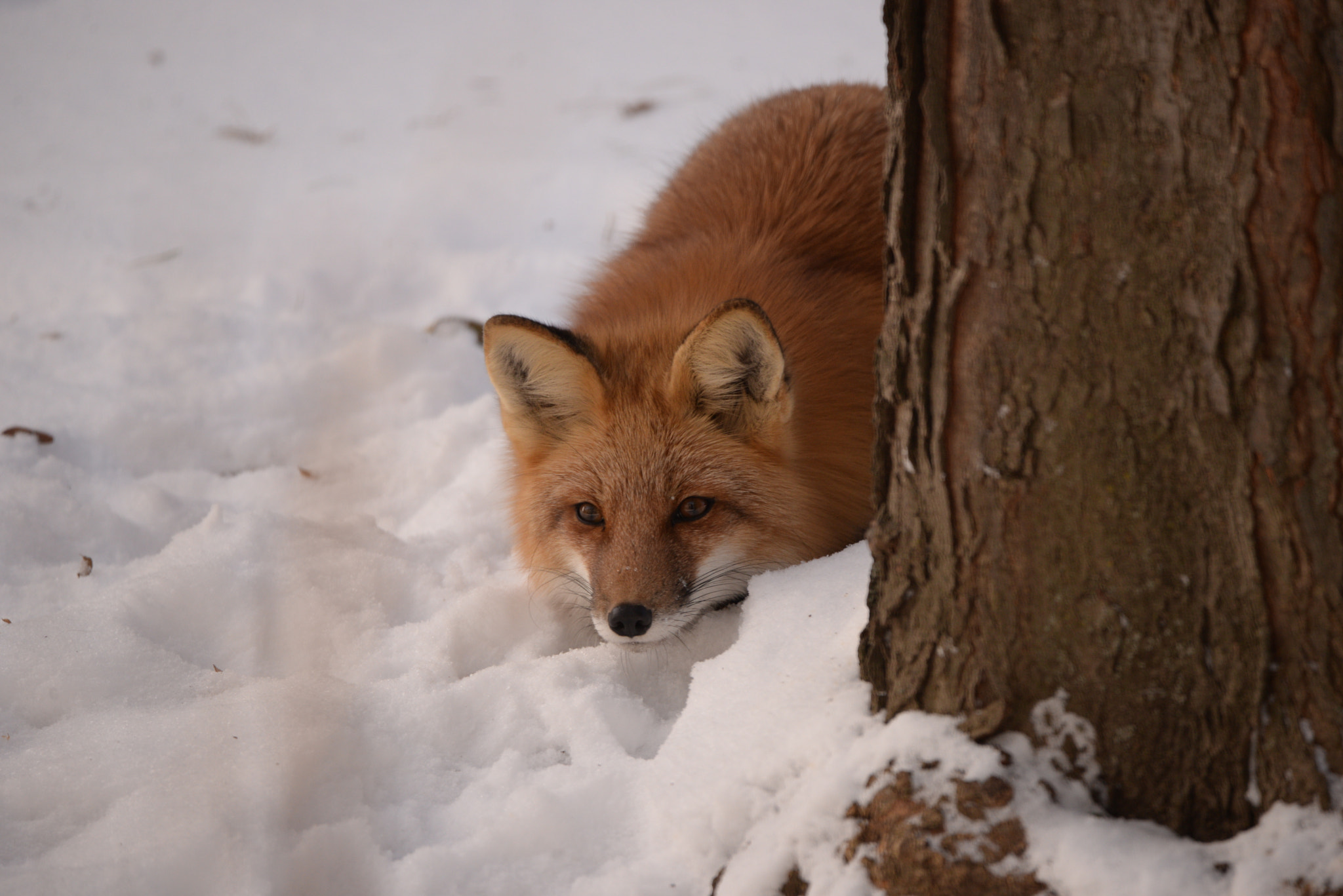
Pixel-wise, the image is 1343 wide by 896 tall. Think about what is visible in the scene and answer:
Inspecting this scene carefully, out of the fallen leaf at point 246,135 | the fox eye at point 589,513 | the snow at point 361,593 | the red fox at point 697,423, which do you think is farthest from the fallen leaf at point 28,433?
the fallen leaf at point 246,135

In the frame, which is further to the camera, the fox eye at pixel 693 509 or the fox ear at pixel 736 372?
the fox eye at pixel 693 509

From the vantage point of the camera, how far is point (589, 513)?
117 inches

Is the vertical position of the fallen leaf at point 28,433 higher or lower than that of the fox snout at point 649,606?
higher

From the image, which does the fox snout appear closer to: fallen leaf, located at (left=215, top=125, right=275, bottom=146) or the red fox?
the red fox

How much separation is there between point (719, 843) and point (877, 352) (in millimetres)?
980

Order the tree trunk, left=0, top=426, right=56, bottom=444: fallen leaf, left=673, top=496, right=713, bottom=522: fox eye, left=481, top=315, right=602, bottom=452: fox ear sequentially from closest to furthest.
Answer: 1. the tree trunk
2. left=481, top=315, right=602, bottom=452: fox ear
3. left=673, top=496, right=713, bottom=522: fox eye
4. left=0, top=426, right=56, bottom=444: fallen leaf

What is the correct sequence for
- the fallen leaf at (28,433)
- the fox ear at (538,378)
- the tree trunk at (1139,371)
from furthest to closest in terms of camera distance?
the fallen leaf at (28,433)
the fox ear at (538,378)
the tree trunk at (1139,371)

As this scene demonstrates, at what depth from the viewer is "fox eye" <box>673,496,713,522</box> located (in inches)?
113

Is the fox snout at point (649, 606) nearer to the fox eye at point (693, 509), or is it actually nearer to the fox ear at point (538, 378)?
the fox eye at point (693, 509)

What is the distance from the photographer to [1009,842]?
1.48 m

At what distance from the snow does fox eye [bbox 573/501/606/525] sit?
33 centimetres

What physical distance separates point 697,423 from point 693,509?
27 cm

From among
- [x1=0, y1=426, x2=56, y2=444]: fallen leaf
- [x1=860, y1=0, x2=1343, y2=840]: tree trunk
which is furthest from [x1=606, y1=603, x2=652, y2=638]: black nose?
[x1=0, y1=426, x2=56, y2=444]: fallen leaf

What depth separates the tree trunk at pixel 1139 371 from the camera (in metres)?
1.31
